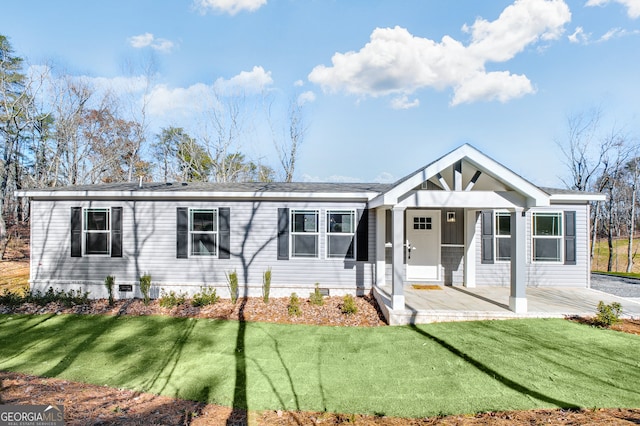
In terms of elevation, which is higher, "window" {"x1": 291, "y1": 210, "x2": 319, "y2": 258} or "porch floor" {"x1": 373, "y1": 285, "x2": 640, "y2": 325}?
"window" {"x1": 291, "y1": 210, "x2": 319, "y2": 258}

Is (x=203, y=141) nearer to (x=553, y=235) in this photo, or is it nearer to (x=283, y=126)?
(x=283, y=126)

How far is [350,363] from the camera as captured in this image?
190 inches

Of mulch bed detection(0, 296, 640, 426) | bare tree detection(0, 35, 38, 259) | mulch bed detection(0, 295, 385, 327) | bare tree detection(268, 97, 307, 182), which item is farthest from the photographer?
bare tree detection(268, 97, 307, 182)

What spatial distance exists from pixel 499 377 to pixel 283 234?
5.87 metres

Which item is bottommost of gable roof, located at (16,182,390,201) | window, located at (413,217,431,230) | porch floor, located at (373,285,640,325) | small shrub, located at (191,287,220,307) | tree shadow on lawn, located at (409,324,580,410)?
tree shadow on lawn, located at (409,324,580,410)

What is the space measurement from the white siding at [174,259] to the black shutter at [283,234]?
14cm

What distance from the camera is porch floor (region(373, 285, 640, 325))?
6.34 meters

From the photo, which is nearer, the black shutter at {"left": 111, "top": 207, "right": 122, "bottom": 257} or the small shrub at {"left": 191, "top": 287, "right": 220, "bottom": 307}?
the small shrub at {"left": 191, "top": 287, "right": 220, "bottom": 307}

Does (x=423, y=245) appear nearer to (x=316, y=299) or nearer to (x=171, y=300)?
(x=316, y=299)

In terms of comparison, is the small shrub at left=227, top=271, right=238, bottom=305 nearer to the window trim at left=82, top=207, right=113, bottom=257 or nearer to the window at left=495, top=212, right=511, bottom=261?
the window trim at left=82, top=207, right=113, bottom=257

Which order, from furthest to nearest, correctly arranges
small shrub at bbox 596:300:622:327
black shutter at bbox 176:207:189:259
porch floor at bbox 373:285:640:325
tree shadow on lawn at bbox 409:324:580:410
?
black shutter at bbox 176:207:189:259 < porch floor at bbox 373:285:640:325 < small shrub at bbox 596:300:622:327 < tree shadow on lawn at bbox 409:324:580:410

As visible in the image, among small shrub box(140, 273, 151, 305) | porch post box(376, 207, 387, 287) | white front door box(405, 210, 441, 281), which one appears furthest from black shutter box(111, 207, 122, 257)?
white front door box(405, 210, 441, 281)

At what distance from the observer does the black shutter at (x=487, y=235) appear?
881 centimetres

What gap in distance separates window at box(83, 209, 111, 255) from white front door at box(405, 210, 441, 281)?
850 cm
